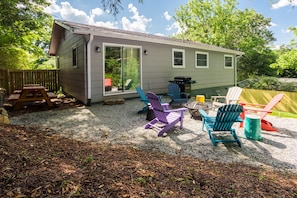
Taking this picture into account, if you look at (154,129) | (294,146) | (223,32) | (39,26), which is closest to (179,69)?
(154,129)

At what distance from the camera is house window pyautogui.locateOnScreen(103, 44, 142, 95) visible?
7.68 metres

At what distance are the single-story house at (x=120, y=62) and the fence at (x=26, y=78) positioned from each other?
1.51 feet

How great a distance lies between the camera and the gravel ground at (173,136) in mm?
3242

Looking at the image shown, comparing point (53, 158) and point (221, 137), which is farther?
point (221, 137)

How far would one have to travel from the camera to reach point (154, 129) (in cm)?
459

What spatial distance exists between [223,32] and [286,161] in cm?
2126

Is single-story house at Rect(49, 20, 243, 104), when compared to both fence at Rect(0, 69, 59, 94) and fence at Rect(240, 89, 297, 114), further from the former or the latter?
fence at Rect(240, 89, 297, 114)

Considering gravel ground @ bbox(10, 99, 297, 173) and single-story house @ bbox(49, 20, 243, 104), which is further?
single-story house @ bbox(49, 20, 243, 104)

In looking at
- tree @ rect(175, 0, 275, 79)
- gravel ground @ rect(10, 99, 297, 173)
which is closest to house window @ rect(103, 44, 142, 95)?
gravel ground @ rect(10, 99, 297, 173)

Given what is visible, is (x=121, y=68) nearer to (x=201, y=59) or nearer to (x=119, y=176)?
(x=201, y=59)

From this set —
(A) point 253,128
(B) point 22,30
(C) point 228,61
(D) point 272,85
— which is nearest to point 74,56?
(B) point 22,30

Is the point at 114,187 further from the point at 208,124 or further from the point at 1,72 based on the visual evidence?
the point at 1,72

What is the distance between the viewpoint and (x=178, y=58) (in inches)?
408

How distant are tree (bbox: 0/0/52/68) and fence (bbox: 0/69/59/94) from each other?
1.84 m
